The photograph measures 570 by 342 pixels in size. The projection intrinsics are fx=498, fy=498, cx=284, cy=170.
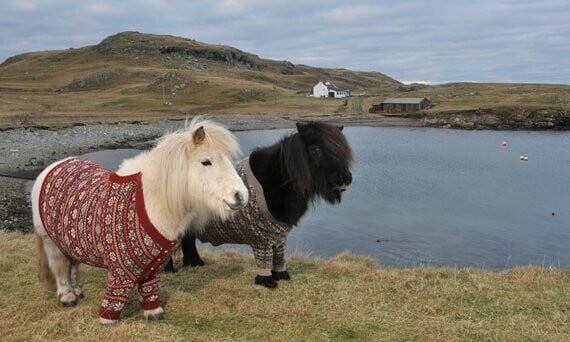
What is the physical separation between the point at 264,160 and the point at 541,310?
3486 mm

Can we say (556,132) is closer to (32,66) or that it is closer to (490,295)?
(490,295)

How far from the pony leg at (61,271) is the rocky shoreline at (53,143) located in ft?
5.10

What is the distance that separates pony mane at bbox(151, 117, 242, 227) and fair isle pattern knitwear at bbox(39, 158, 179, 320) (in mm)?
252

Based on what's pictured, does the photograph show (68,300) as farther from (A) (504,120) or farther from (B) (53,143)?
(A) (504,120)

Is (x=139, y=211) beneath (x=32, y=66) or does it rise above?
beneath

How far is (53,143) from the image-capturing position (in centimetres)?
3450

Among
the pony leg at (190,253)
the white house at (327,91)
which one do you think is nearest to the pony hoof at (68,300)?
the pony leg at (190,253)

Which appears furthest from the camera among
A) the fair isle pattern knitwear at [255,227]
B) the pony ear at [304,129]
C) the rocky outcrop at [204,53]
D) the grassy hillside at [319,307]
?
the rocky outcrop at [204,53]

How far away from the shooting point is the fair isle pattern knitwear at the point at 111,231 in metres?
4.38

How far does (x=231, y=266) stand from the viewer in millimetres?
7211

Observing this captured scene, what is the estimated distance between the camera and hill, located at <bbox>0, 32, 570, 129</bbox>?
66375 mm

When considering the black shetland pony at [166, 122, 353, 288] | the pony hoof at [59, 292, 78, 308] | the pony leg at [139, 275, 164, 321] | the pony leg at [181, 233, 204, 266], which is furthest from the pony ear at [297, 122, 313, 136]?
the pony hoof at [59, 292, 78, 308]

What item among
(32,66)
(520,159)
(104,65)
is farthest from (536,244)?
Answer: (32,66)

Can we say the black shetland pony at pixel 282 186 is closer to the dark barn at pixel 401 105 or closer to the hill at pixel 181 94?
the hill at pixel 181 94
